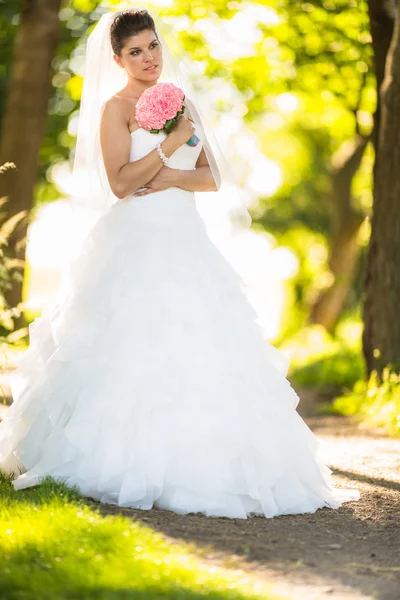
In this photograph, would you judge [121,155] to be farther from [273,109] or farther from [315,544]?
[273,109]

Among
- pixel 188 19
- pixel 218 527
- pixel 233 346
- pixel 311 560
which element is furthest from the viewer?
pixel 188 19

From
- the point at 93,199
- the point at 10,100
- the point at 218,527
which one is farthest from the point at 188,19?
the point at 218,527

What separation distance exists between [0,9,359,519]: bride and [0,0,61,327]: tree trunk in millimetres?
6149

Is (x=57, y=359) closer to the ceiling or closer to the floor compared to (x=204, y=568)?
closer to the ceiling

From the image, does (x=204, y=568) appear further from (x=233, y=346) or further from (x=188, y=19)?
(x=188, y=19)

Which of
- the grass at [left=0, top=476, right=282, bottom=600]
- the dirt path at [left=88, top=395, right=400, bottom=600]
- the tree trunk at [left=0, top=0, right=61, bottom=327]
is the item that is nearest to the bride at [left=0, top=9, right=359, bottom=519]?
the dirt path at [left=88, top=395, right=400, bottom=600]

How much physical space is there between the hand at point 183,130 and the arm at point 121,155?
0.07 ft

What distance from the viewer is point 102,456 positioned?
462 cm

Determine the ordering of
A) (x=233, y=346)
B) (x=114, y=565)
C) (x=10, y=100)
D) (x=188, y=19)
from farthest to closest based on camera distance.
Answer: (x=188, y=19) < (x=10, y=100) < (x=233, y=346) < (x=114, y=565)

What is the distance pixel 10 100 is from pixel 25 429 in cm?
764

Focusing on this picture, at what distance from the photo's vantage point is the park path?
142 inches

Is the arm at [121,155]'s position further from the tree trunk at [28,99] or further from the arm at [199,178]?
the tree trunk at [28,99]

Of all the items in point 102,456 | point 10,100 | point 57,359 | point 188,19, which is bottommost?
point 102,456

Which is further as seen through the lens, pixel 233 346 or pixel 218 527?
pixel 233 346
